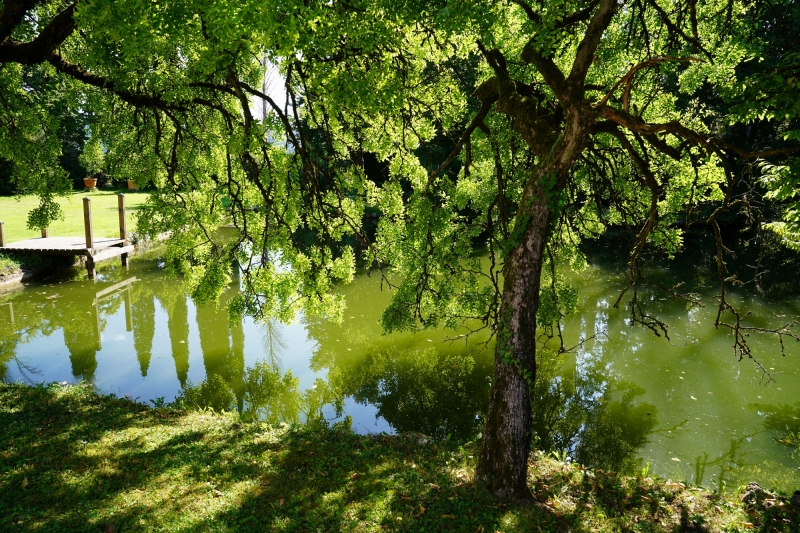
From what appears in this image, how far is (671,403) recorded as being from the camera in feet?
28.9

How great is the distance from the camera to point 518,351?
4.96m

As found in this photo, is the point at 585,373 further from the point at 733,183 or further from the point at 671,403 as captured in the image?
A: the point at 733,183

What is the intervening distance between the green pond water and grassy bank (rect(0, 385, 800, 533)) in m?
1.61

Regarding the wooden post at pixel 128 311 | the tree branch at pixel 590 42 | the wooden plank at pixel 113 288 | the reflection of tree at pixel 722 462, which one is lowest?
the reflection of tree at pixel 722 462

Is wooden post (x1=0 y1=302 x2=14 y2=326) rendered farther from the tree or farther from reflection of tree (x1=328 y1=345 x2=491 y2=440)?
reflection of tree (x1=328 y1=345 x2=491 y2=440)

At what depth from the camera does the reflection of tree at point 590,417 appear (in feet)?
24.7

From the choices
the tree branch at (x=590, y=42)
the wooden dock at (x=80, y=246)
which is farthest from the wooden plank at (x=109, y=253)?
the tree branch at (x=590, y=42)

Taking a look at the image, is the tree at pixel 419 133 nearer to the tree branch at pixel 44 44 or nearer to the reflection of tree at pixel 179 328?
the tree branch at pixel 44 44

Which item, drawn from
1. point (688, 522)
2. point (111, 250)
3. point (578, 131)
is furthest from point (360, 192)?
point (111, 250)

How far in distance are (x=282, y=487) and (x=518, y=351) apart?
2.83 meters

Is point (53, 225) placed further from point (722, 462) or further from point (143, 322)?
point (722, 462)

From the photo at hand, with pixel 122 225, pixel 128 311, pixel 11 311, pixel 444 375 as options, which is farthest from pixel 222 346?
pixel 122 225

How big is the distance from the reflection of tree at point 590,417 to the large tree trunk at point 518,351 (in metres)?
2.59

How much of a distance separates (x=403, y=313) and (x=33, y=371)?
7698mm
